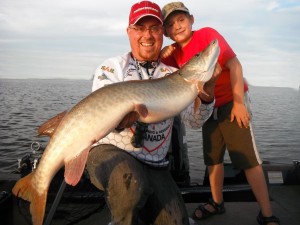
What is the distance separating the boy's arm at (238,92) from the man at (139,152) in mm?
471

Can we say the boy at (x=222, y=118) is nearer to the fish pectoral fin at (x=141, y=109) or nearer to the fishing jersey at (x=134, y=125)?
the fishing jersey at (x=134, y=125)

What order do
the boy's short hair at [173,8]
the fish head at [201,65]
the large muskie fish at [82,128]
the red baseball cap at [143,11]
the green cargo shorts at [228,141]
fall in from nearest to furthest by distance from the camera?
the large muskie fish at [82,128]
the fish head at [201,65]
the red baseball cap at [143,11]
the green cargo shorts at [228,141]
the boy's short hair at [173,8]

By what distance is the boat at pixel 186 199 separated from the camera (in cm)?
388

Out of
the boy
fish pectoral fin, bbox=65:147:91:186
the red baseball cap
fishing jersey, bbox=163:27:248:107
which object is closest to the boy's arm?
the boy

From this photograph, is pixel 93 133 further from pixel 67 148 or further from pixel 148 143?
pixel 148 143

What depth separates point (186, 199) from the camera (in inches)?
180

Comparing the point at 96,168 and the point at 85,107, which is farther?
the point at 96,168

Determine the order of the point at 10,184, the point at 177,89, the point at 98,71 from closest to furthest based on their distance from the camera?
1. the point at 177,89
2. the point at 98,71
3. the point at 10,184

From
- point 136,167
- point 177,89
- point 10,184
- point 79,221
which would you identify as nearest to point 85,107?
point 136,167

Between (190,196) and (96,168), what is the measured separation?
2134 mm

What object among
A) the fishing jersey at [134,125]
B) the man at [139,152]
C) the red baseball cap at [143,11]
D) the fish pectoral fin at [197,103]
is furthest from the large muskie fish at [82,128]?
the red baseball cap at [143,11]

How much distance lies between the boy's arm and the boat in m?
1.31

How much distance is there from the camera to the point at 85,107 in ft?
8.87

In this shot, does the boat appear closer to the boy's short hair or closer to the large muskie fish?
the large muskie fish
